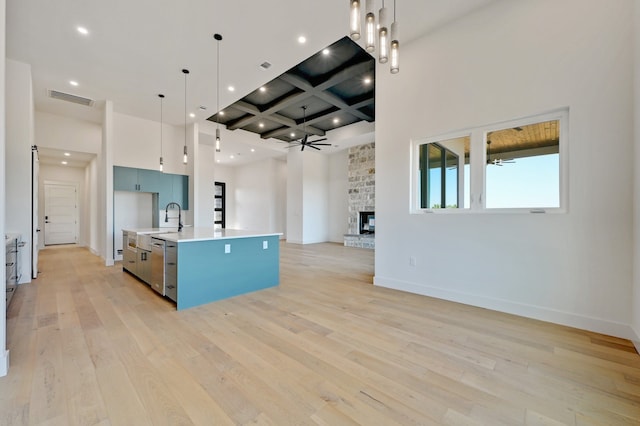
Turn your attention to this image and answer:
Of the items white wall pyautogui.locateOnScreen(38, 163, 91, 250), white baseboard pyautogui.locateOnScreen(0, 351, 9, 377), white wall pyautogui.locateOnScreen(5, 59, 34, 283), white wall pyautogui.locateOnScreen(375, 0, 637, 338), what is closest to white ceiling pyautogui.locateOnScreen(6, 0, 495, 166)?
white wall pyautogui.locateOnScreen(5, 59, 34, 283)

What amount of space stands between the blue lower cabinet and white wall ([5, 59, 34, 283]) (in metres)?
3.23

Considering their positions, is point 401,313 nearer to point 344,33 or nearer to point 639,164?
point 639,164

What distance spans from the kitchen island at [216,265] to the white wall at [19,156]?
2.47 m

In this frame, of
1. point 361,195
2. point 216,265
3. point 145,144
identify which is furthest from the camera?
point 361,195

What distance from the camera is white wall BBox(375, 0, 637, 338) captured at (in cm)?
242

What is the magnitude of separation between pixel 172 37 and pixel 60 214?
862 cm

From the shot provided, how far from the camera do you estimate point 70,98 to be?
5.28 m

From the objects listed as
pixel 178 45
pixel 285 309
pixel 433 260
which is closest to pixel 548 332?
pixel 433 260

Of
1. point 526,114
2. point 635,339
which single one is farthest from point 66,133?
point 635,339

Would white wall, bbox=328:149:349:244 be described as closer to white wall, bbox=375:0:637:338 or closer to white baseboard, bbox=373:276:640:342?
white wall, bbox=375:0:637:338

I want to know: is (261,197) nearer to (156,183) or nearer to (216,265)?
(156,183)

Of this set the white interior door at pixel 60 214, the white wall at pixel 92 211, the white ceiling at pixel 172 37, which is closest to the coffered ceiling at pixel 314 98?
the white ceiling at pixel 172 37

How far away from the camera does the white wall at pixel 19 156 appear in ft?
13.7

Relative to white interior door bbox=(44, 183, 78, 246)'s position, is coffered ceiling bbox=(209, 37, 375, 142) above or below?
above
